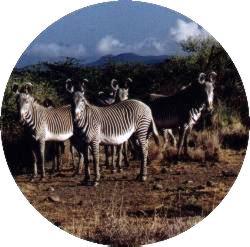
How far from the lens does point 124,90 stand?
4.17 m

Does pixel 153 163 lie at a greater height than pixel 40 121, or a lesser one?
lesser

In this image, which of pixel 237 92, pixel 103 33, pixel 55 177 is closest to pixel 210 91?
pixel 237 92

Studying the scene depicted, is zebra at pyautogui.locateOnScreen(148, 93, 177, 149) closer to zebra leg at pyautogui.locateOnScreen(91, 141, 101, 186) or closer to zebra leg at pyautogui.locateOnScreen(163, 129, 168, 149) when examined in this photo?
zebra leg at pyautogui.locateOnScreen(163, 129, 168, 149)

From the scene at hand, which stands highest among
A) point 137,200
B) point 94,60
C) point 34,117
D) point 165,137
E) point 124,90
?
point 94,60

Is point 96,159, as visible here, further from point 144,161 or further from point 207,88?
point 207,88

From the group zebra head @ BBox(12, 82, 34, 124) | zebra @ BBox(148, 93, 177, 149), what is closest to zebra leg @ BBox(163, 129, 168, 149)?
zebra @ BBox(148, 93, 177, 149)

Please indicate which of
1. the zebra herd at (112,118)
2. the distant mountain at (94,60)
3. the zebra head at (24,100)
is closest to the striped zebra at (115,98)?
the zebra herd at (112,118)

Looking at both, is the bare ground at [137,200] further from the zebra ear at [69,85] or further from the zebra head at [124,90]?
the zebra ear at [69,85]

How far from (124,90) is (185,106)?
0.33 m

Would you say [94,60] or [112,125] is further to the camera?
[112,125]

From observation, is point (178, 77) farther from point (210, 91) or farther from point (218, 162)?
point (218, 162)

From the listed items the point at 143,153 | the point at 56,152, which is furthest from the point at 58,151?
the point at 143,153

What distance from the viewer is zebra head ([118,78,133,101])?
163 inches

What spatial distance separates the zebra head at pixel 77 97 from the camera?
4152mm
